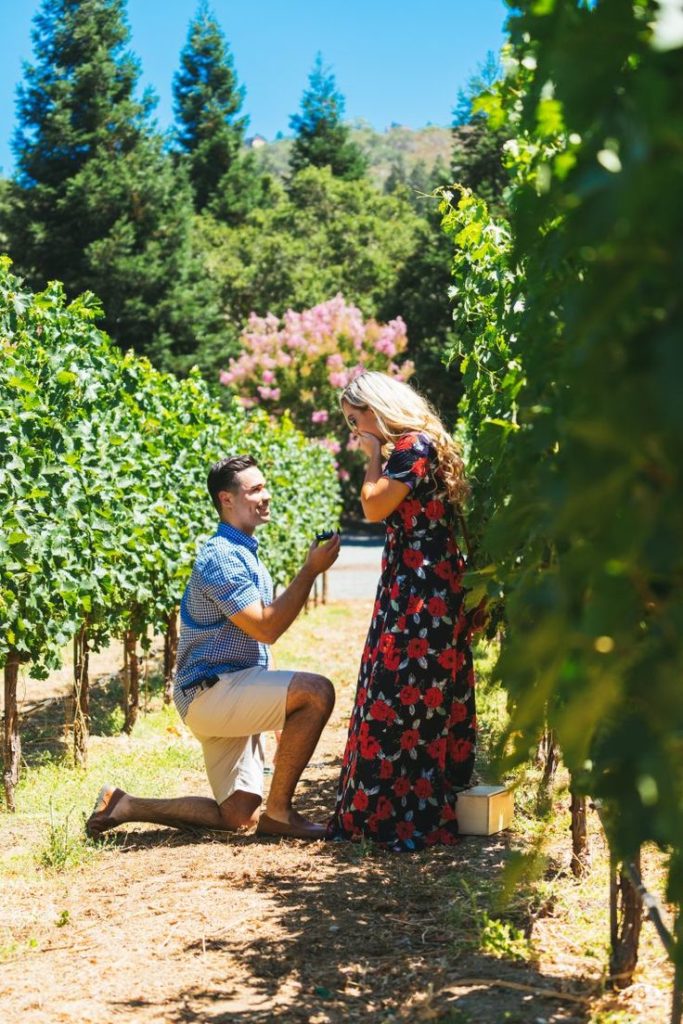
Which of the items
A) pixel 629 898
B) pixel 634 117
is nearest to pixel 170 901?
pixel 629 898

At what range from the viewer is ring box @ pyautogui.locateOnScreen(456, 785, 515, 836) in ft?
14.2

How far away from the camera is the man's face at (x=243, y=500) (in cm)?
470

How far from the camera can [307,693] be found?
4.53 metres

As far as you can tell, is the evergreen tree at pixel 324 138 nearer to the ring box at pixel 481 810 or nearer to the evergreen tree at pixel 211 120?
the evergreen tree at pixel 211 120

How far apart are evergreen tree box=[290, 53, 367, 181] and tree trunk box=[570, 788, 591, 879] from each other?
51.4m

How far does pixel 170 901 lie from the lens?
380 centimetres

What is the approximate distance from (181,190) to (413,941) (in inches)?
1154

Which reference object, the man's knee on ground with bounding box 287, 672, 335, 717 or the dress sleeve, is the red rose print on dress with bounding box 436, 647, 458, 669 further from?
the dress sleeve

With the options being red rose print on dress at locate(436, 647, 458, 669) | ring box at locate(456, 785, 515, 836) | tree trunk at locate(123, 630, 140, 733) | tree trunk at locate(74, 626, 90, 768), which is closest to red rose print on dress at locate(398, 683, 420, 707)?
red rose print on dress at locate(436, 647, 458, 669)

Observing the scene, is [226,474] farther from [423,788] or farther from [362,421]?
[423,788]

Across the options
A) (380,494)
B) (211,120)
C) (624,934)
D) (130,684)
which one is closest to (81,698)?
(130,684)

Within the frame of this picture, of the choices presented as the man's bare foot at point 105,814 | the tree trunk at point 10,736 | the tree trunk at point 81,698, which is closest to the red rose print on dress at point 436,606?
the man's bare foot at point 105,814

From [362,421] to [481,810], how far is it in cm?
151

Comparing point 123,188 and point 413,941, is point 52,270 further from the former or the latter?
point 413,941
